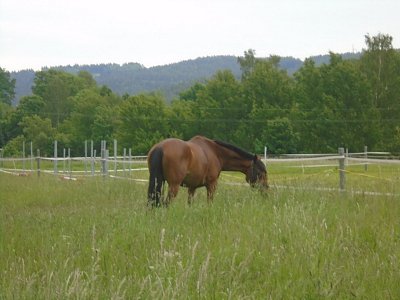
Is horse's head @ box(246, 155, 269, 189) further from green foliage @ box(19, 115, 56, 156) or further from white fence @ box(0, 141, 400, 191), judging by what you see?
green foliage @ box(19, 115, 56, 156)

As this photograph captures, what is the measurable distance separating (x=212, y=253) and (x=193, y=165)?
4912 mm

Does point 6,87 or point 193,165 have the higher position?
point 6,87

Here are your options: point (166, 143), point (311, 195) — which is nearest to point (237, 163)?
point (166, 143)

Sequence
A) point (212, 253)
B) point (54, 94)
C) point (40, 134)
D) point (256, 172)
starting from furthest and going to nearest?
1. point (54, 94)
2. point (40, 134)
3. point (256, 172)
4. point (212, 253)

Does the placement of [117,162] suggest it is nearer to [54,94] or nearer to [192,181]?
[192,181]

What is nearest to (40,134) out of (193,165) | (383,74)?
(383,74)

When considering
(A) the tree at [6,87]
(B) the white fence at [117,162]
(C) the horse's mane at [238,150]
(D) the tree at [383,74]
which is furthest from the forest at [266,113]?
(C) the horse's mane at [238,150]

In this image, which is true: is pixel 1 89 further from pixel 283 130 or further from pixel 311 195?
pixel 311 195

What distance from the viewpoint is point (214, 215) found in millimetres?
5559

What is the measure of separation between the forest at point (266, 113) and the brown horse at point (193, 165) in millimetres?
30193

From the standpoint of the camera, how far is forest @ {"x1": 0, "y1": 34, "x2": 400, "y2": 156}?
141 ft

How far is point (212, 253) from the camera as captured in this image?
4.02m

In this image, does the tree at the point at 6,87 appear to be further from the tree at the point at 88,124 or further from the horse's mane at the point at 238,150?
the horse's mane at the point at 238,150

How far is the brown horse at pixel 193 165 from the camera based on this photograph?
836 cm
